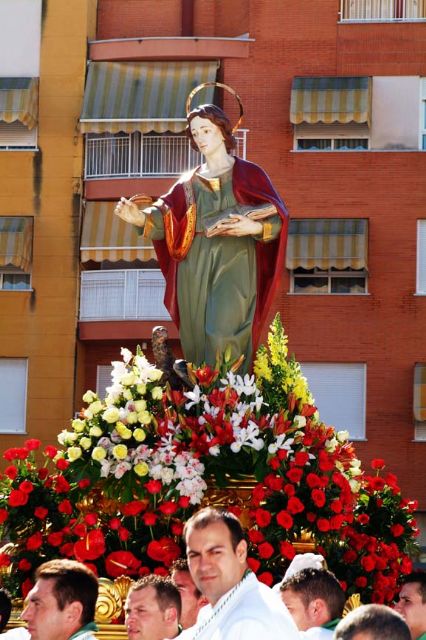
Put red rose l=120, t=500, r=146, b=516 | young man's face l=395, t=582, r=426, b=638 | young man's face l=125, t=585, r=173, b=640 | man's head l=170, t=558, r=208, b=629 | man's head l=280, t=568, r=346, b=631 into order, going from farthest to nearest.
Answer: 1. red rose l=120, t=500, r=146, b=516
2. man's head l=170, t=558, r=208, b=629
3. young man's face l=395, t=582, r=426, b=638
4. man's head l=280, t=568, r=346, b=631
5. young man's face l=125, t=585, r=173, b=640

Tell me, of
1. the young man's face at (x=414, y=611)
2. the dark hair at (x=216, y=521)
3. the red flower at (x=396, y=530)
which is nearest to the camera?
the dark hair at (x=216, y=521)

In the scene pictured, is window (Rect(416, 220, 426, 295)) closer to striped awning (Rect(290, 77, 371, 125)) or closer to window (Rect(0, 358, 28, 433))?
striped awning (Rect(290, 77, 371, 125))

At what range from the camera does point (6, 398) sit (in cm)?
A: 3512

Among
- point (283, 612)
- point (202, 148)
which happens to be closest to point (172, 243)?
point (202, 148)

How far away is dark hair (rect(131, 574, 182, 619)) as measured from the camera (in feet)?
25.8

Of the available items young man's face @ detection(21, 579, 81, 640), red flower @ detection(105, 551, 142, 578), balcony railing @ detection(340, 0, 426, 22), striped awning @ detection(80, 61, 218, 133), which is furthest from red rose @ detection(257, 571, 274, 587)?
balcony railing @ detection(340, 0, 426, 22)

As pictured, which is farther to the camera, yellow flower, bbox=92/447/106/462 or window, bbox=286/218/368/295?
window, bbox=286/218/368/295

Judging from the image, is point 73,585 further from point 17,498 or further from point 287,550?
point 17,498

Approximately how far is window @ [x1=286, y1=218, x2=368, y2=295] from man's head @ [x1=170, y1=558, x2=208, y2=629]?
79.5 feet

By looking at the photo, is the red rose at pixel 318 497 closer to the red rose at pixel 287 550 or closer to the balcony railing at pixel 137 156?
the red rose at pixel 287 550

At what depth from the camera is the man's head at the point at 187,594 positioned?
931 centimetres

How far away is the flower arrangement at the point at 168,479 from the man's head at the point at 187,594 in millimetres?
1010

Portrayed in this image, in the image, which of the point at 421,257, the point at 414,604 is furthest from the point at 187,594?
the point at 421,257

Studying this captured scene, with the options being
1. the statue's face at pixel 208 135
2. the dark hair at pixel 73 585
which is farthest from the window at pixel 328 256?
the dark hair at pixel 73 585
